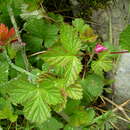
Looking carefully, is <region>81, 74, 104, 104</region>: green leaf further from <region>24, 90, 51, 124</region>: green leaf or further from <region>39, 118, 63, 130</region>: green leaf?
<region>24, 90, 51, 124</region>: green leaf

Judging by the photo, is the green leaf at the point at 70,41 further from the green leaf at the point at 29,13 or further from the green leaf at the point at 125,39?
the green leaf at the point at 29,13

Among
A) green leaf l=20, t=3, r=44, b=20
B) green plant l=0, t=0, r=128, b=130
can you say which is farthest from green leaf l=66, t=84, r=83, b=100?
green leaf l=20, t=3, r=44, b=20

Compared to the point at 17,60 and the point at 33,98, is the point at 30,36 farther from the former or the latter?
the point at 33,98

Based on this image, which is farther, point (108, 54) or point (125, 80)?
point (125, 80)

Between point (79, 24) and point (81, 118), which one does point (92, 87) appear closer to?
point (81, 118)

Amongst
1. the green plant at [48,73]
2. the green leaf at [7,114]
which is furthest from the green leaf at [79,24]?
the green leaf at [7,114]

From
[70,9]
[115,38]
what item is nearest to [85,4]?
[70,9]
